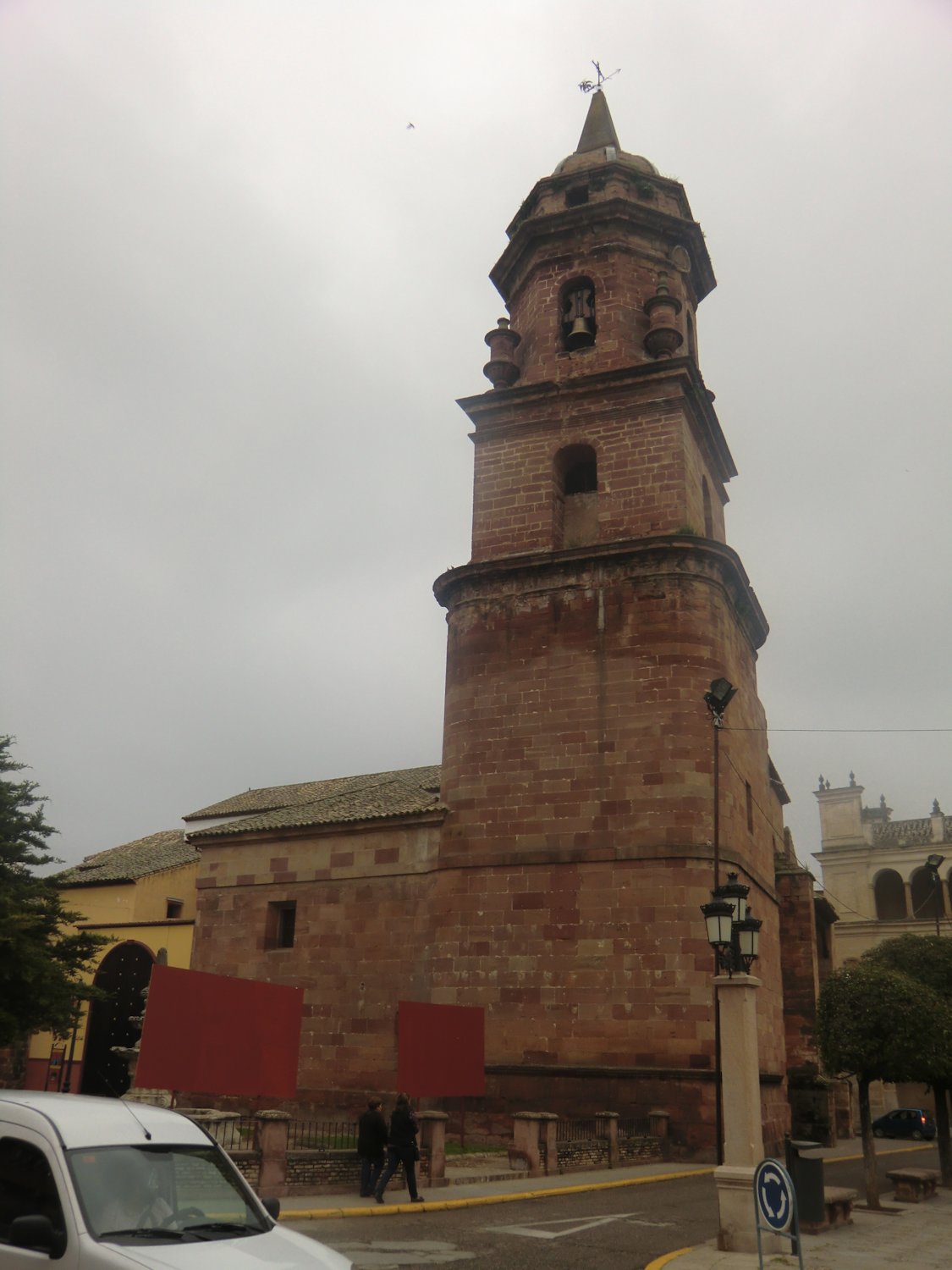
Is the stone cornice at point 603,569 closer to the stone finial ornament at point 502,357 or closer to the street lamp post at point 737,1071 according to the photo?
the stone finial ornament at point 502,357

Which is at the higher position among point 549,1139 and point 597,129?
point 597,129

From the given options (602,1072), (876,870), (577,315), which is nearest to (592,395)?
(577,315)

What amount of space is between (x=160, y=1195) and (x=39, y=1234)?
0.79 metres

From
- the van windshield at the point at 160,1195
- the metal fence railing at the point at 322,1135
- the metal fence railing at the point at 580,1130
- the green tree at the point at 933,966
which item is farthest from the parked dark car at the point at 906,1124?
the van windshield at the point at 160,1195

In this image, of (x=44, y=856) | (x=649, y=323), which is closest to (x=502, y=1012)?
(x=44, y=856)

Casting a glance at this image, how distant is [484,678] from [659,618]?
4.01 meters

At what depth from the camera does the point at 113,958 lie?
2775 cm

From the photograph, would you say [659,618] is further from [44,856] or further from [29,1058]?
[29,1058]

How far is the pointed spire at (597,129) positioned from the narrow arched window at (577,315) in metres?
Answer: 4.74

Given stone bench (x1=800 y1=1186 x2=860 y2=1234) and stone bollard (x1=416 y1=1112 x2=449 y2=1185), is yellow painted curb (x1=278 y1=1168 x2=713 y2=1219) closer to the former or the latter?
stone bollard (x1=416 y1=1112 x2=449 y2=1185)

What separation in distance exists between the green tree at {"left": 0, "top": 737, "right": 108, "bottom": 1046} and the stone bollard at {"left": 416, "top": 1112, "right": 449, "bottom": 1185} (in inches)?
330

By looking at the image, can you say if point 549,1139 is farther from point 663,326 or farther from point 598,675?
point 663,326

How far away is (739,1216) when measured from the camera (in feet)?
33.6

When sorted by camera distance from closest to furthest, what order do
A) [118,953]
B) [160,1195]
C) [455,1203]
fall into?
[160,1195] < [455,1203] < [118,953]
